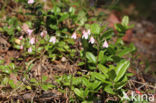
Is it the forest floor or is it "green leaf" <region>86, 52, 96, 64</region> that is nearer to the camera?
"green leaf" <region>86, 52, 96, 64</region>

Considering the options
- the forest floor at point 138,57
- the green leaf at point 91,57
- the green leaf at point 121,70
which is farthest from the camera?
the forest floor at point 138,57

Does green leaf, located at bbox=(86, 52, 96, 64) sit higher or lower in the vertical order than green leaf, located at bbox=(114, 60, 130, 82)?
higher

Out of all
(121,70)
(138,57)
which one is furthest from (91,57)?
(138,57)

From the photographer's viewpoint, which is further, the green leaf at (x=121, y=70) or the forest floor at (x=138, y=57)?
the forest floor at (x=138, y=57)

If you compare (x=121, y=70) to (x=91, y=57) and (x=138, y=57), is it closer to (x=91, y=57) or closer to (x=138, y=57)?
(x=91, y=57)

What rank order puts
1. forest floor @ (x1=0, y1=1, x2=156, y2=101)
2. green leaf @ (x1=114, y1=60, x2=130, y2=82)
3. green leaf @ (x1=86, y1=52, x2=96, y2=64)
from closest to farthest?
green leaf @ (x1=114, y1=60, x2=130, y2=82) < green leaf @ (x1=86, y1=52, x2=96, y2=64) < forest floor @ (x1=0, y1=1, x2=156, y2=101)

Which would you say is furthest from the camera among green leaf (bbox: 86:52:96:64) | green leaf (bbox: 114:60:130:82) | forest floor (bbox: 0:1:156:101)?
forest floor (bbox: 0:1:156:101)

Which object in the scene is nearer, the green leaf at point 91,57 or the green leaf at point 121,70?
the green leaf at point 121,70

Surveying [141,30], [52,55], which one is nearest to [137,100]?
[52,55]

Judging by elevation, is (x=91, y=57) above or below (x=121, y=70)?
above

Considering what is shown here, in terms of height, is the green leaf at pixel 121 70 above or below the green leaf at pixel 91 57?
below

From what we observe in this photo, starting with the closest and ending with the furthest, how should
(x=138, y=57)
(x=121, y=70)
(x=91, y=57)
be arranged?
(x=121, y=70) < (x=91, y=57) < (x=138, y=57)

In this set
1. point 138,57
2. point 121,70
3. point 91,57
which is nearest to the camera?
point 121,70

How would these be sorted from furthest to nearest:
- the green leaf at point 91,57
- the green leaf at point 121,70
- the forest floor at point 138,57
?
the forest floor at point 138,57
the green leaf at point 91,57
the green leaf at point 121,70
